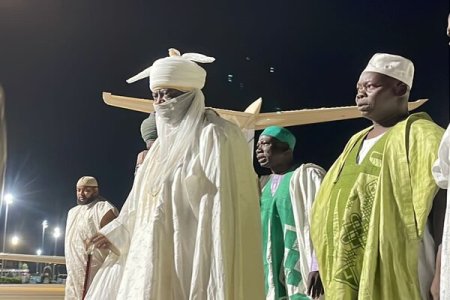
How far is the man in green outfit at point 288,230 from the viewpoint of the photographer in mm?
3584

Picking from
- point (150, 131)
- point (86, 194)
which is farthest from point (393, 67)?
point (86, 194)

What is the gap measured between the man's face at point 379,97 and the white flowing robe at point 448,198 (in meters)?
0.70

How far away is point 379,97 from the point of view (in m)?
2.72

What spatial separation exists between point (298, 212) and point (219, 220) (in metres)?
1.14

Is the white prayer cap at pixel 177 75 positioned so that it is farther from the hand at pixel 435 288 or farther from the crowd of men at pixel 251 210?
the hand at pixel 435 288

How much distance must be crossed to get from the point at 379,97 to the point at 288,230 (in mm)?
1216

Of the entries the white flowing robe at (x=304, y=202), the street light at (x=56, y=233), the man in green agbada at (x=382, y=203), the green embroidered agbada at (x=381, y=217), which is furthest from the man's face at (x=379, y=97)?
the street light at (x=56, y=233)

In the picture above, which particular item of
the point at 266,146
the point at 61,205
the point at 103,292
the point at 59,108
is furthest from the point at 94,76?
the point at 103,292

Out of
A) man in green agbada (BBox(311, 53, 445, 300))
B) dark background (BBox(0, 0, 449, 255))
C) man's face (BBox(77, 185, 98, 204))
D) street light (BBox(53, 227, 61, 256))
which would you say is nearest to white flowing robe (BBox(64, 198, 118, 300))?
man's face (BBox(77, 185, 98, 204))

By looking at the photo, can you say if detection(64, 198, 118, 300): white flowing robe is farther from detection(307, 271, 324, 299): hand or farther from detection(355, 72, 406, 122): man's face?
detection(355, 72, 406, 122): man's face

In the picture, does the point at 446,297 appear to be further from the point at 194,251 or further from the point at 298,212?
the point at 298,212

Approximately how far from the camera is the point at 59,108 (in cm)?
1306

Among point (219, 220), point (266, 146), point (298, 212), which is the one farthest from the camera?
point (266, 146)

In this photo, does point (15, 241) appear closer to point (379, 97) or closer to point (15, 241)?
point (15, 241)
